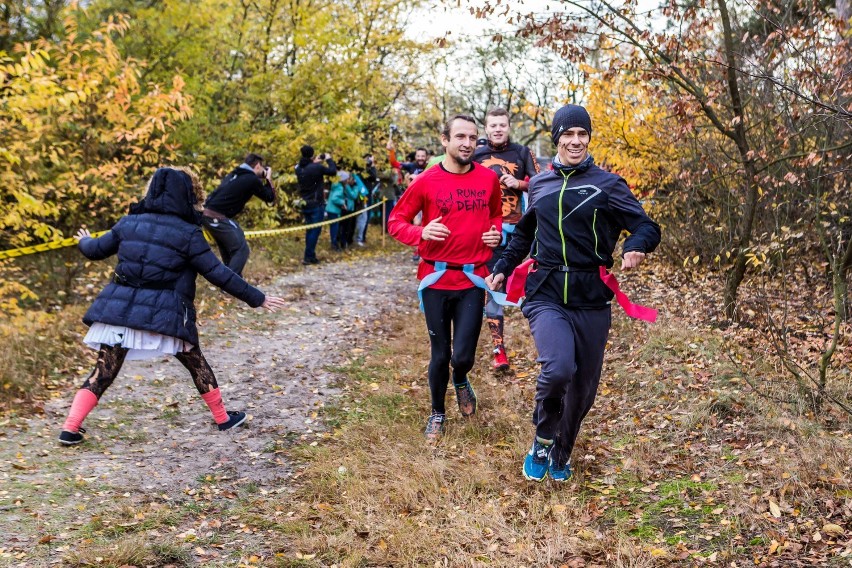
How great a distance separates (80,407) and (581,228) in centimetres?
381

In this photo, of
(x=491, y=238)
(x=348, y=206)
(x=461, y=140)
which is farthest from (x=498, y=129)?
(x=348, y=206)

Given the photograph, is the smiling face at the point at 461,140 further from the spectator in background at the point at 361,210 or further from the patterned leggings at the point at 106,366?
the spectator in background at the point at 361,210

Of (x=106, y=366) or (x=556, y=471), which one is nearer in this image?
(x=556, y=471)

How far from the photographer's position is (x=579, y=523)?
4.18 m

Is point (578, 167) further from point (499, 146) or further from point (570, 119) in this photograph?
point (499, 146)

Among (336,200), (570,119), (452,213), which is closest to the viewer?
(570,119)

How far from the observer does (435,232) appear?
Answer: 5023mm

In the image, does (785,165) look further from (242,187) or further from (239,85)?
(239,85)

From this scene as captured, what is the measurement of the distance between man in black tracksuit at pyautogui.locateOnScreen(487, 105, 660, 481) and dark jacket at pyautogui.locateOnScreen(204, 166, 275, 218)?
624 centimetres

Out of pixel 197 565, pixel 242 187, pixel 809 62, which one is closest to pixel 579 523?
pixel 197 565

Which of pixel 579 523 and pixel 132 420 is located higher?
pixel 579 523

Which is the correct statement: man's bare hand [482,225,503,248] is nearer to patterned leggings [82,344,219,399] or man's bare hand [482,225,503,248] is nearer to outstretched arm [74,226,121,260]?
patterned leggings [82,344,219,399]

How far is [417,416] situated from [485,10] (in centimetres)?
361

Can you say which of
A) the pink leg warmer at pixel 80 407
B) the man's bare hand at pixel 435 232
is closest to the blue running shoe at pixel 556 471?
the man's bare hand at pixel 435 232
